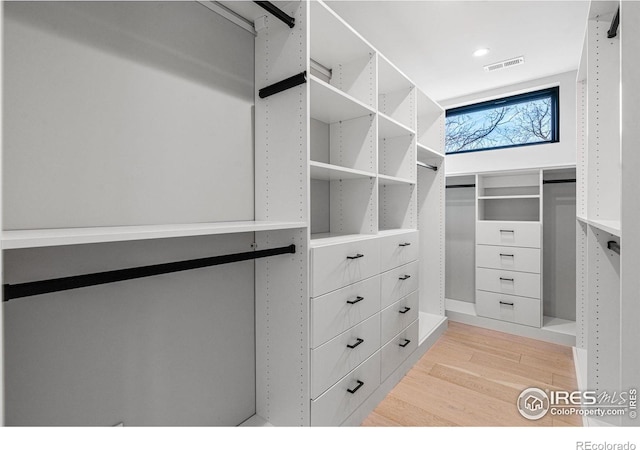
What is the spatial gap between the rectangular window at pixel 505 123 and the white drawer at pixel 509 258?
1.22 metres

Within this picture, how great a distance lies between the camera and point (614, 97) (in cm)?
152

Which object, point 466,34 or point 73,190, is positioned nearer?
point 73,190

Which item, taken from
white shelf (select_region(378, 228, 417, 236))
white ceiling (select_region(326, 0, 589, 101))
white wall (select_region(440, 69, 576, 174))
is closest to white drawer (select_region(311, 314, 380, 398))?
white shelf (select_region(378, 228, 417, 236))

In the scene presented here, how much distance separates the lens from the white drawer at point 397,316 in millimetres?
1983

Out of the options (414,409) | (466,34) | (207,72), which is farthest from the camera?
(466,34)

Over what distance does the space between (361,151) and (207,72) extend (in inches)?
38.9

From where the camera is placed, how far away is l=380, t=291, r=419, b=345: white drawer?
1983mm

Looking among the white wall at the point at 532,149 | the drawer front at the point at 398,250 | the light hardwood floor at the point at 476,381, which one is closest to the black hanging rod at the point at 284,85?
the drawer front at the point at 398,250

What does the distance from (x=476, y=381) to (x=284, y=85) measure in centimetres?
223

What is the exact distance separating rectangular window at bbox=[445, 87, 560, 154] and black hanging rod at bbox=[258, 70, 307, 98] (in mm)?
2924

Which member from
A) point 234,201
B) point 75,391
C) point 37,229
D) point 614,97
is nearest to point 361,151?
point 234,201

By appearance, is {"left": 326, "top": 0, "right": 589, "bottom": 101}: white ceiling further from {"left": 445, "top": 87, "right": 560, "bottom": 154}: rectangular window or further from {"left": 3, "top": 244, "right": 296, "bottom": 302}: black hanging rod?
{"left": 3, "top": 244, "right": 296, "bottom": 302}: black hanging rod
